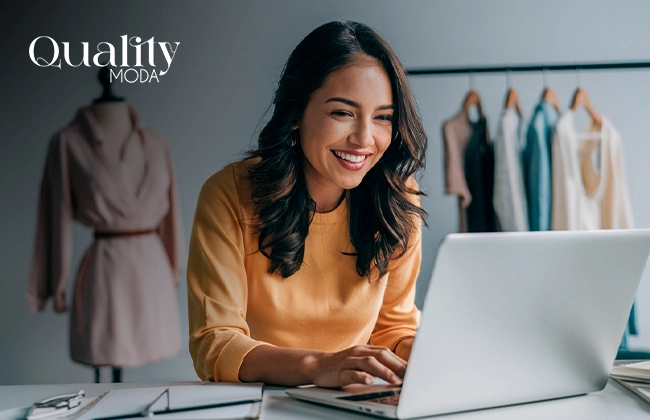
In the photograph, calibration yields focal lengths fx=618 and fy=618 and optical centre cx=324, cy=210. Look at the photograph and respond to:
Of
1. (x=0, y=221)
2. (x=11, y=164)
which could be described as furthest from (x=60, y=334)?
(x=11, y=164)

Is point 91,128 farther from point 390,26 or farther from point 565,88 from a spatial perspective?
point 565,88

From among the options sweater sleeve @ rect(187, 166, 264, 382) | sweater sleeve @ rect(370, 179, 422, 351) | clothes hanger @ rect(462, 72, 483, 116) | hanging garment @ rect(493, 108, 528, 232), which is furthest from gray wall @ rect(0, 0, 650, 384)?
sweater sleeve @ rect(187, 166, 264, 382)

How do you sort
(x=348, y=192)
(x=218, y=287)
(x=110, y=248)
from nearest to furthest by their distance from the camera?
A: (x=218, y=287), (x=348, y=192), (x=110, y=248)

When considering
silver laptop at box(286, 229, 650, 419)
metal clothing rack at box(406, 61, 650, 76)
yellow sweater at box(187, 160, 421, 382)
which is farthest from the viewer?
metal clothing rack at box(406, 61, 650, 76)

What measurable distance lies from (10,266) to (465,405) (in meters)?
2.38

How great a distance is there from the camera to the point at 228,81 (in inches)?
104

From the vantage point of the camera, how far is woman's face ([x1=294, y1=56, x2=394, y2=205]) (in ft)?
4.05

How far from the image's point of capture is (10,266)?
2584mm

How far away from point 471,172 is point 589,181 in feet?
1.49

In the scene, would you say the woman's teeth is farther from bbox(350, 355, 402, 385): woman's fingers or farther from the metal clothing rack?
the metal clothing rack

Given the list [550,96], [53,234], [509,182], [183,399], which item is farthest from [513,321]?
[53,234]

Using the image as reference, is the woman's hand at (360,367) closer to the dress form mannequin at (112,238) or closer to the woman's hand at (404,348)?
the woman's hand at (404,348)

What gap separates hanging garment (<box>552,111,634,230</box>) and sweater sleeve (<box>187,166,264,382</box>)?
1.57 m

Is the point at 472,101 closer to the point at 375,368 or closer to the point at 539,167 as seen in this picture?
the point at 539,167
